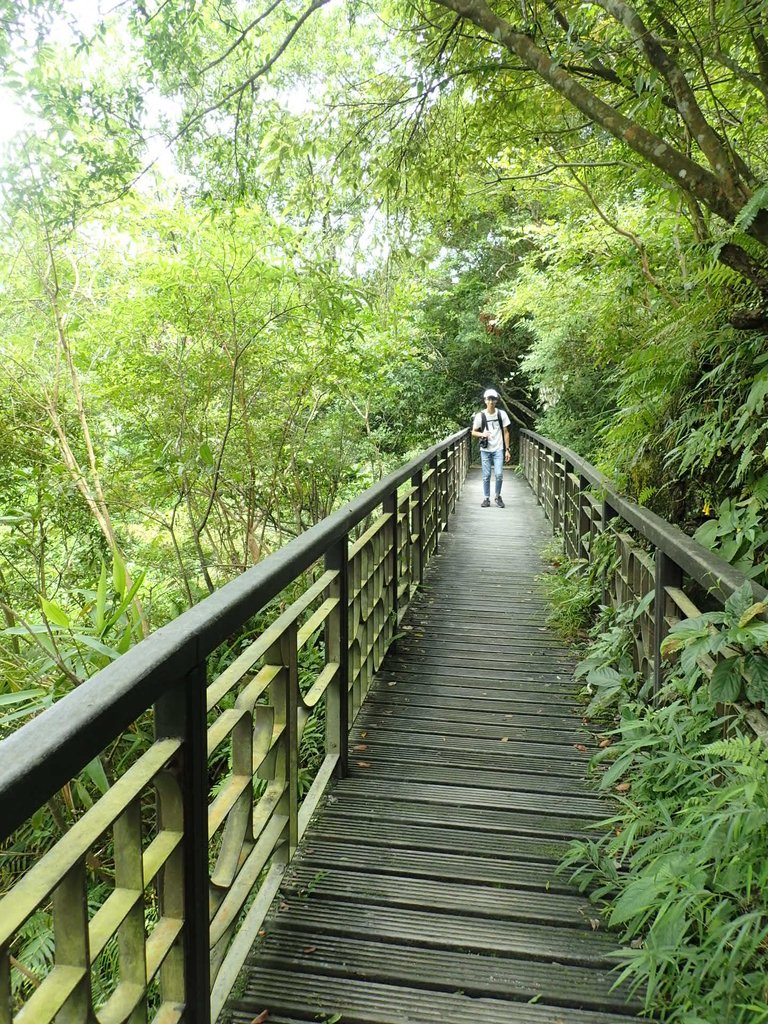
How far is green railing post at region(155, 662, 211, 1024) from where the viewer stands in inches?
55.1

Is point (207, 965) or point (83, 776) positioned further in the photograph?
point (83, 776)

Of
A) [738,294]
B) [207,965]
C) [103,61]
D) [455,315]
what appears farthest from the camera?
[455,315]

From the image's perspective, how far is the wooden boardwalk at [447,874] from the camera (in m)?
1.88

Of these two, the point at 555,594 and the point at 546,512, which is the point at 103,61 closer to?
the point at 555,594

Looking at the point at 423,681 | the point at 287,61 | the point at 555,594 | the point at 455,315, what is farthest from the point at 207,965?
the point at 455,315

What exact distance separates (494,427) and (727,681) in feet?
27.3

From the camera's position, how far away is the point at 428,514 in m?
6.83

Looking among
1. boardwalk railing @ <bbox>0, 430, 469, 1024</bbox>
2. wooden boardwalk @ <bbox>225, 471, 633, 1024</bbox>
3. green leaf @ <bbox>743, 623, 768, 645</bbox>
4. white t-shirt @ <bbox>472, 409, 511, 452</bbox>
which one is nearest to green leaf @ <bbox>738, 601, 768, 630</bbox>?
green leaf @ <bbox>743, 623, 768, 645</bbox>

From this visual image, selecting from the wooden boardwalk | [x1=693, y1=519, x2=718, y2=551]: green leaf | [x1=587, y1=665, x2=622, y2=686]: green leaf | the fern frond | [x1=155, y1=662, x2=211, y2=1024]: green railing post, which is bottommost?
the wooden boardwalk

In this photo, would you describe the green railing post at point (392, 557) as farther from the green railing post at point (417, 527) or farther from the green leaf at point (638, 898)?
the green leaf at point (638, 898)

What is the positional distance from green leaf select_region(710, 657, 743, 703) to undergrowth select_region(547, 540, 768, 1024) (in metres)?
0.02

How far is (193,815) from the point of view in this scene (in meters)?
1.44

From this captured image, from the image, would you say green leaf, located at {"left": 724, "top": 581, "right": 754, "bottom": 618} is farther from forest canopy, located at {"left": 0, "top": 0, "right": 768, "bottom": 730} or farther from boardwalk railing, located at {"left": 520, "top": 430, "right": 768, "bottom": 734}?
forest canopy, located at {"left": 0, "top": 0, "right": 768, "bottom": 730}

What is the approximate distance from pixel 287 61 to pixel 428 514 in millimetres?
7476
